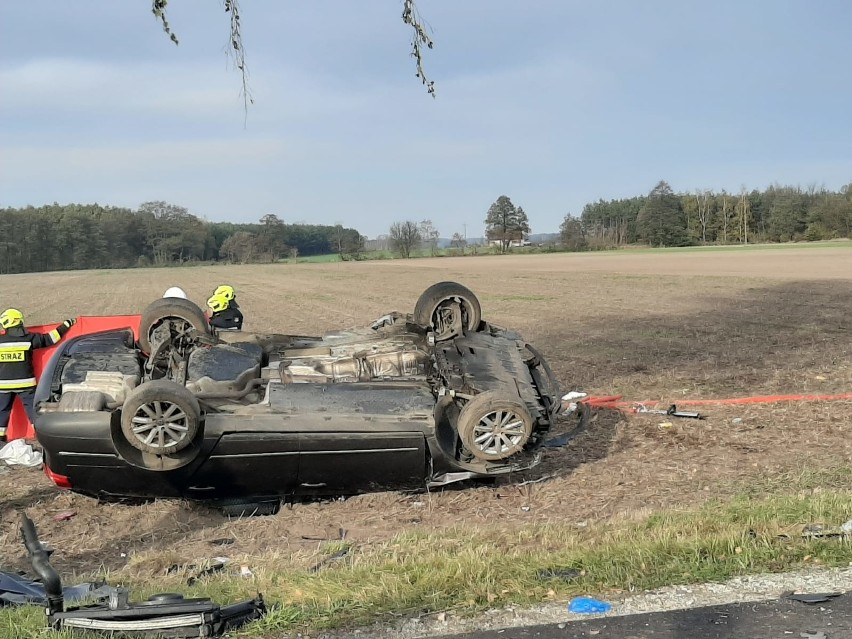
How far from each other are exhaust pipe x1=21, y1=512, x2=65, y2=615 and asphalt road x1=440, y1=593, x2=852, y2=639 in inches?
59.2

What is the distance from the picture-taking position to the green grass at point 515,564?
133 inches

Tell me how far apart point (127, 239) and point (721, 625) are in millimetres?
100773

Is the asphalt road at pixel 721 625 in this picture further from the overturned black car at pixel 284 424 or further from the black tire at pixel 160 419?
the black tire at pixel 160 419

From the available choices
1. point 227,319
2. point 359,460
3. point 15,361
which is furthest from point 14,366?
point 359,460

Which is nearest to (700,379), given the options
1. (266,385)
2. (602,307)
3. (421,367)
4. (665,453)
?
(665,453)

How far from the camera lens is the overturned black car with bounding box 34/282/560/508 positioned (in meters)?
5.23

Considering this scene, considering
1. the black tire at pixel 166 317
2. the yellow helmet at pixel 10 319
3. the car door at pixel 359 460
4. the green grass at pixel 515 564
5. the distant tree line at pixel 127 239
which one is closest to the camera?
the green grass at pixel 515 564

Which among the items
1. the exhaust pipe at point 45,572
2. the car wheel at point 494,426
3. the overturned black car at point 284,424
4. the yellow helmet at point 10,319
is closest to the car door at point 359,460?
the overturned black car at point 284,424

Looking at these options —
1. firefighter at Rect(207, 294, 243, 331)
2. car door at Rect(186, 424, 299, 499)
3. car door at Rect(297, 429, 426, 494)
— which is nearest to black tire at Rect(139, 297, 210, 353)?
car door at Rect(186, 424, 299, 499)

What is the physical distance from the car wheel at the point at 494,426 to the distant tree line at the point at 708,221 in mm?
87935

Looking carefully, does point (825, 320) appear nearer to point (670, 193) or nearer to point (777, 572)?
point (777, 572)

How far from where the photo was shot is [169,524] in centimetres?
549

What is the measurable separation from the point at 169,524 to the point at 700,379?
6.89 m

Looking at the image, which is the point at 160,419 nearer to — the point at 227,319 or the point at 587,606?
the point at 587,606
